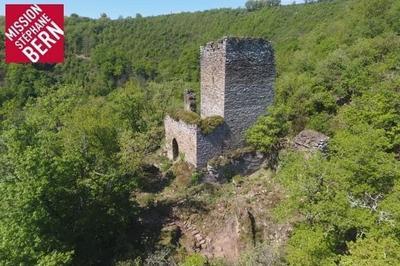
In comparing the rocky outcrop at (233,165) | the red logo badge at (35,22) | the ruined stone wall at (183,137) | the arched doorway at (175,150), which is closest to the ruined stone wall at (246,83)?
the rocky outcrop at (233,165)

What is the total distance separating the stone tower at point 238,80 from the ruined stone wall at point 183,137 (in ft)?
5.04

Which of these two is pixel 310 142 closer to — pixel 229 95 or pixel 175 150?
pixel 229 95

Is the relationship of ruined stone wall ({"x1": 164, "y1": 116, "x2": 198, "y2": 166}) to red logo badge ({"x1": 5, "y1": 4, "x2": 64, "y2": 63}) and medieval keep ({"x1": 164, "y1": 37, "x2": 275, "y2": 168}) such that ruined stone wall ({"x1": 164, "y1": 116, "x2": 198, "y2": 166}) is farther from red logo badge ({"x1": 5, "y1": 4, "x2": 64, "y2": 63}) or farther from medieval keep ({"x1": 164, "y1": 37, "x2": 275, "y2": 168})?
red logo badge ({"x1": 5, "y1": 4, "x2": 64, "y2": 63})

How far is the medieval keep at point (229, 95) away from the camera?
1784 cm

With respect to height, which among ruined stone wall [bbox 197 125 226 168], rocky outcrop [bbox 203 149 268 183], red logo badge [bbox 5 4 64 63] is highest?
red logo badge [bbox 5 4 64 63]

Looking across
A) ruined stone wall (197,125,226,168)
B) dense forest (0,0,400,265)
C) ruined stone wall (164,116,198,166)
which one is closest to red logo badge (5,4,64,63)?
dense forest (0,0,400,265)

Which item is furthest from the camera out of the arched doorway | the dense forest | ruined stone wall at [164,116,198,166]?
the arched doorway

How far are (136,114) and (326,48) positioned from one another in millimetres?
21732

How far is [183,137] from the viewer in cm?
1927

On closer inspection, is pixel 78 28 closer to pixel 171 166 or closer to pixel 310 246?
pixel 171 166

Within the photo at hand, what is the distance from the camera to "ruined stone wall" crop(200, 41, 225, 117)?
1792cm

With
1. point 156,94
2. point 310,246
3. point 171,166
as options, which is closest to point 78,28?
point 156,94

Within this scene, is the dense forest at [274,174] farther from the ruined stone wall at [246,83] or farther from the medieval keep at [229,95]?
the medieval keep at [229,95]

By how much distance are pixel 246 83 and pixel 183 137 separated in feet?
13.2
